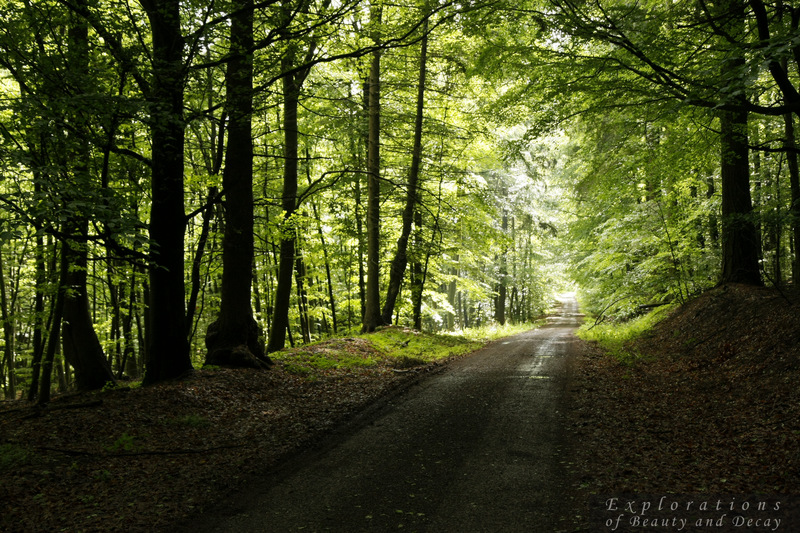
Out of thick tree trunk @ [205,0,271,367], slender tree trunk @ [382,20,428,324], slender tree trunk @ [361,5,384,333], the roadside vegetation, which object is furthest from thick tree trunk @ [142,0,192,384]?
slender tree trunk @ [382,20,428,324]

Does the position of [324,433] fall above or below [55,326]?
below

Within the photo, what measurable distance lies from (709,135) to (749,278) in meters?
3.93

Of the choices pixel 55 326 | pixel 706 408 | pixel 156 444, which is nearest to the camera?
pixel 156 444

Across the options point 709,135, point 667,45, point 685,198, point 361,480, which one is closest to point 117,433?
point 361,480

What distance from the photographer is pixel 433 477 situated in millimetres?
5074

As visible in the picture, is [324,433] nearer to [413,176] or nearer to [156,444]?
[156,444]

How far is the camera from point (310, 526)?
13.5ft

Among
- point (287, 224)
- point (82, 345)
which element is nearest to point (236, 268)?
point (287, 224)

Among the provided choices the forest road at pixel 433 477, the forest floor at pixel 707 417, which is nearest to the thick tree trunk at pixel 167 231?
the forest road at pixel 433 477

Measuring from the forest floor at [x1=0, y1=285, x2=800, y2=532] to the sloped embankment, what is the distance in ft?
0.09

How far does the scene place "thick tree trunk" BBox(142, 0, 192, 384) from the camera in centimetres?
722

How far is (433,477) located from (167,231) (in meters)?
6.10

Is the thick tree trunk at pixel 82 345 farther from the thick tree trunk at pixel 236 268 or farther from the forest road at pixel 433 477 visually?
the forest road at pixel 433 477

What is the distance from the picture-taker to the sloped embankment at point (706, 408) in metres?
4.77
